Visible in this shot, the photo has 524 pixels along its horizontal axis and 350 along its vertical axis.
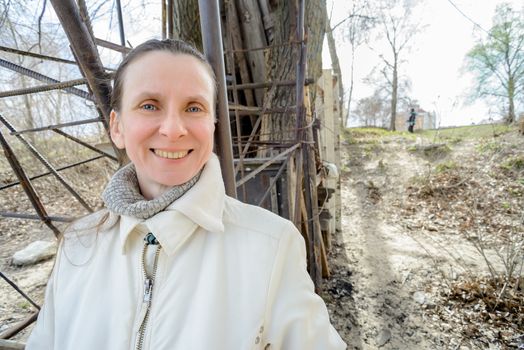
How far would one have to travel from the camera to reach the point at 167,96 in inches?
37.1

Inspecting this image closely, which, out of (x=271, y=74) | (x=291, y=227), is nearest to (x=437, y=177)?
(x=271, y=74)

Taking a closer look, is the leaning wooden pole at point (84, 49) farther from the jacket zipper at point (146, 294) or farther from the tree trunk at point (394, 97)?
the tree trunk at point (394, 97)

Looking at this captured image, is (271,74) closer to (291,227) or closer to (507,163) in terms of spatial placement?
(291,227)

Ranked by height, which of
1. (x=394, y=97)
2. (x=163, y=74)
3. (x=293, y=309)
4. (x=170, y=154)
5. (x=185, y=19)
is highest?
(x=394, y=97)

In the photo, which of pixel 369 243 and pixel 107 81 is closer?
pixel 107 81

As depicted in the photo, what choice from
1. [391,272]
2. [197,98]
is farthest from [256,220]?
[391,272]

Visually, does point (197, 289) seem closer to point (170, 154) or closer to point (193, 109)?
point (170, 154)

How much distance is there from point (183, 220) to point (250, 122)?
4342 millimetres

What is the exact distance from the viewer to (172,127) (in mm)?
→ 924

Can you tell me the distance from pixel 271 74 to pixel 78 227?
139 inches

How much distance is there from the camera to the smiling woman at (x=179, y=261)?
0.90m

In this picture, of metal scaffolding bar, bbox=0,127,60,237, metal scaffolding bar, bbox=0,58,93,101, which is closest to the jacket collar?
metal scaffolding bar, bbox=0,58,93,101

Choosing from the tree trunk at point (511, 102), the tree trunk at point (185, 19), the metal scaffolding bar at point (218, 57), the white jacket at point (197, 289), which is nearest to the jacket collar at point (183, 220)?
the white jacket at point (197, 289)

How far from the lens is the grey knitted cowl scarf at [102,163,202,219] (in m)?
0.96
